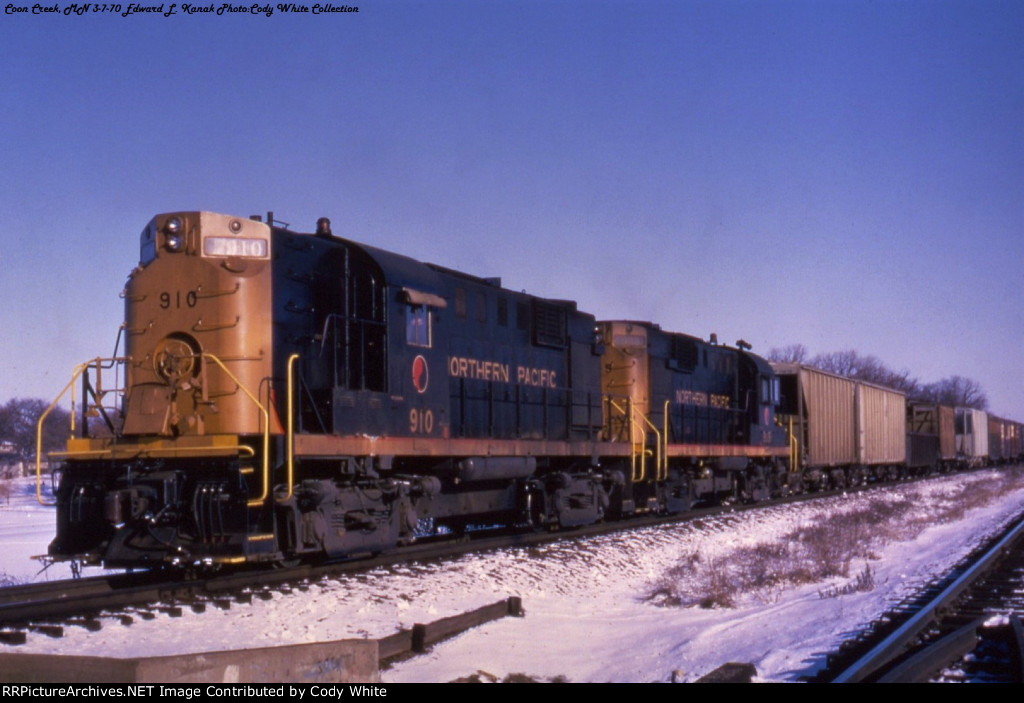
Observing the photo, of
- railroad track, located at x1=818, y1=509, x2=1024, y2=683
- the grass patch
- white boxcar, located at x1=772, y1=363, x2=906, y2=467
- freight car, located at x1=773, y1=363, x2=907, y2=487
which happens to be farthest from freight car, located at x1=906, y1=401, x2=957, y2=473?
railroad track, located at x1=818, y1=509, x2=1024, y2=683

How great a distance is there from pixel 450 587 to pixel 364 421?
1983 mm

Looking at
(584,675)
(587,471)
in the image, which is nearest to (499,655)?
(584,675)

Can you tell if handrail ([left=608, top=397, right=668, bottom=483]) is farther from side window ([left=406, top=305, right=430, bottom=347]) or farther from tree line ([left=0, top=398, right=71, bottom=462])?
tree line ([left=0, top=398, right=71, bottom=462])

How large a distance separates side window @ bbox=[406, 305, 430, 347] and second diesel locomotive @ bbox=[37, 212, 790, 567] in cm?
3

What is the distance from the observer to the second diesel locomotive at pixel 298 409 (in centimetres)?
909

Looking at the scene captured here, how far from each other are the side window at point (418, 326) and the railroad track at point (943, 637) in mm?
5863

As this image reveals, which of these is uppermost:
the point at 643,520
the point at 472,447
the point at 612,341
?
the point at 612,341

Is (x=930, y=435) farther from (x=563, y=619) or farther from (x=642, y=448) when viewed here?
(x=563, y=619)

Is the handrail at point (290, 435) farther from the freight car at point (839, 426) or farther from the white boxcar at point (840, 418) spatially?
the white boxcar at point (840, 418)

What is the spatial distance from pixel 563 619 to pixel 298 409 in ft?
11.0
